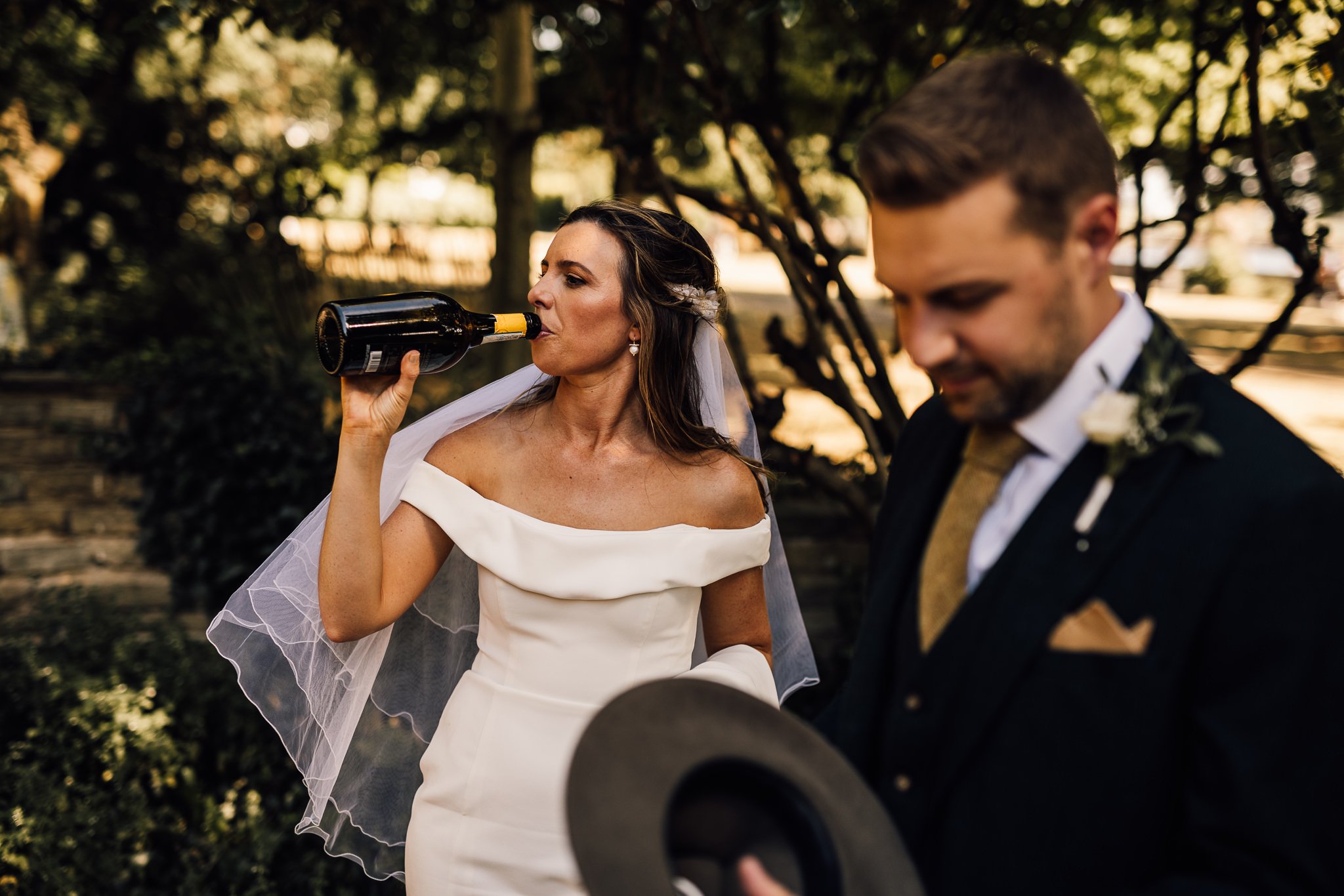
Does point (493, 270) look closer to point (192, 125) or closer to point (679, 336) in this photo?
point (192, 125)

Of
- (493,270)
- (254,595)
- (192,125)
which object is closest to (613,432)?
(254,595)

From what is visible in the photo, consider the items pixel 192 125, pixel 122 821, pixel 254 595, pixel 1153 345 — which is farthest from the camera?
pixel 192 125

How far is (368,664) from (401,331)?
924 millimetres

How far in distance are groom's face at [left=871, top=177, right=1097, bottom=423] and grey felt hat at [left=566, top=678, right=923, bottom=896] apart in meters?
0.50

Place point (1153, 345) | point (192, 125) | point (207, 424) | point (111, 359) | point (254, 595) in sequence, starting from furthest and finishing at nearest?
Result: 1. point (192, 125)
2. point (111, 359)
3. point (207, 424)
4. point (254, 595)
5. point (1153, 345)

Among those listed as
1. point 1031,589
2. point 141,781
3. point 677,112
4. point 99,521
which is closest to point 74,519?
point 99,521

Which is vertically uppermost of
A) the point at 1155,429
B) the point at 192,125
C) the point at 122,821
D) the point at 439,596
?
the point at 192,125

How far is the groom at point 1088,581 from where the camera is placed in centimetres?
113

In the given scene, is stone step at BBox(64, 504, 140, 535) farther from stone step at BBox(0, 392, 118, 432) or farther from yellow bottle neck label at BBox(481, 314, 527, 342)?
yellow bottle neck label at BBox(481, 314, 527, 342)

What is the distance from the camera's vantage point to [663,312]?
265cm

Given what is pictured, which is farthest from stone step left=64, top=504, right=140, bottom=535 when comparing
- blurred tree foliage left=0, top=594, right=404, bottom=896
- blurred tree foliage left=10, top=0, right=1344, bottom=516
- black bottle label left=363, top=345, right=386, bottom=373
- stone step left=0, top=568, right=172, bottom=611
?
black bottle label left=363, top=345, right=386, bottom=373

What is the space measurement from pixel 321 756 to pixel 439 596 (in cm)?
51

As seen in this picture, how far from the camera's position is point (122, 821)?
143 inches

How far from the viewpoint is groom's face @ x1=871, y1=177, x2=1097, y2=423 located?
121 centimetres
